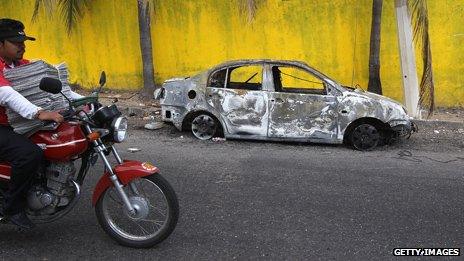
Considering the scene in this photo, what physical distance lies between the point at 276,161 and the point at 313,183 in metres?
1.10

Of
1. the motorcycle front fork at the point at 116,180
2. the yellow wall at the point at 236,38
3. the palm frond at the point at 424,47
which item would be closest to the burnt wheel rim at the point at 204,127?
the yellow wall at the point at 236,38

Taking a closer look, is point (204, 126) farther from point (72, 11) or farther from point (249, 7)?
point (72, 11)

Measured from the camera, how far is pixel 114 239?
3982mm

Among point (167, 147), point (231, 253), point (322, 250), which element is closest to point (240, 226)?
point (231, 253)

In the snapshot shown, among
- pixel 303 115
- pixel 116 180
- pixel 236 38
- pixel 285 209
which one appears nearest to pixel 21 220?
pixel 116 180

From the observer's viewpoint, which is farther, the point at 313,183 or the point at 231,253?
the point at 313,183

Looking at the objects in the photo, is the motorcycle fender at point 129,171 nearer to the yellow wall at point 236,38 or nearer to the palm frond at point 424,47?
the palm frond at point 424,47

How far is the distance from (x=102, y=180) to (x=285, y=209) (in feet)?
6.43

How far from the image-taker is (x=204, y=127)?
26.5 feet

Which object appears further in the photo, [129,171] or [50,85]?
[129,171]

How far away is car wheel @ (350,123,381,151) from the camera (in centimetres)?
766

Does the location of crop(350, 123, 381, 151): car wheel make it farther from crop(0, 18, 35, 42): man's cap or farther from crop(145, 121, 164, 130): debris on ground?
crop(0, 18, 35, 42): man's cap

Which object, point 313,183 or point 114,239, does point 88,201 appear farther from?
point 313,183

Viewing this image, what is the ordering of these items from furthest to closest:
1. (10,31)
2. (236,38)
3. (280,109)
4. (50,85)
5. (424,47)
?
(236,38), (424,47), (280,109), (10,31), (50,85)
